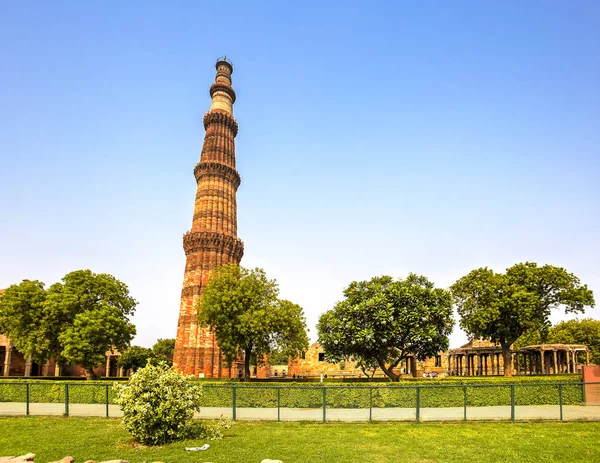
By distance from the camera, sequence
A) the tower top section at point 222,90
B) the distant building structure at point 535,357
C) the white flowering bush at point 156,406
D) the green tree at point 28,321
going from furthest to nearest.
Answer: the tower top section at point 222,90, the distant building structure at point 535,357, the green tree at point 28,321, the white flowering bush at point 156,406

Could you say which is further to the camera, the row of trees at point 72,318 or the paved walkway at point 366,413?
the row of trees at point 72,318

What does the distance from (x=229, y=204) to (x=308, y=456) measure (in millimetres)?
54898

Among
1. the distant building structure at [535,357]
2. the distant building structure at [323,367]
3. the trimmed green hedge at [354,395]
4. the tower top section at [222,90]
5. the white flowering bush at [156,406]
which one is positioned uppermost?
the tower top section at [222,90]

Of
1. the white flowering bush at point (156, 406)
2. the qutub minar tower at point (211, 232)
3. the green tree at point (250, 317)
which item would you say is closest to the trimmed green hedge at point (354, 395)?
the white flowering bush at point (156, 406)

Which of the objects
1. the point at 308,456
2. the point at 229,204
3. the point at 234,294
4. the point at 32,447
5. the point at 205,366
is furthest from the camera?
the point at 229,204

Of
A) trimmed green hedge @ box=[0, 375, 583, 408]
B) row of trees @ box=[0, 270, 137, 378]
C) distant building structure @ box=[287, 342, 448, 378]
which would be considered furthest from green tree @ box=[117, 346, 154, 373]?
trimmed green hedge @ box=[0, 375, 583, 408]

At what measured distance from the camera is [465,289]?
54188 mm

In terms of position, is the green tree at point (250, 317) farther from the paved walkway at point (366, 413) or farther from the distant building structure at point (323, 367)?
the distant building structure at point (323, 367)

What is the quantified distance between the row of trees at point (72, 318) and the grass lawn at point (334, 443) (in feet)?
83.0

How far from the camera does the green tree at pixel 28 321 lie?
47.7m

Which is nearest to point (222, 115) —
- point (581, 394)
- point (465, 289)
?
point (465, 289)

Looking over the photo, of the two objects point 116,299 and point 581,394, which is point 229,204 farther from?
point 581,394

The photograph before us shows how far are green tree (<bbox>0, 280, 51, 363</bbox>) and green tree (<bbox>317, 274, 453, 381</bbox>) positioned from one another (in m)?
28.6

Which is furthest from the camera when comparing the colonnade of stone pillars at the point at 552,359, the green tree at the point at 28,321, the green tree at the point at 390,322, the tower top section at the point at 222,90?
the tower top section at the point at 222,90
